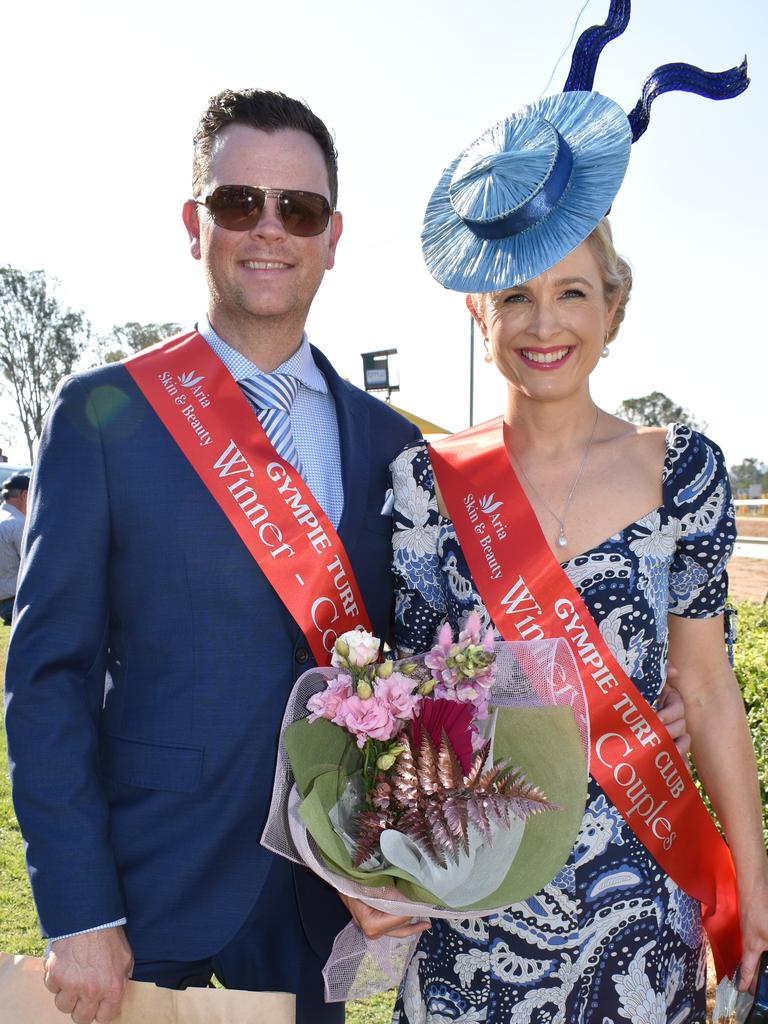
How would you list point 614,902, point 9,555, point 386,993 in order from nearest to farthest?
1. point 614,902
2. point 386,993
3. point 9,555

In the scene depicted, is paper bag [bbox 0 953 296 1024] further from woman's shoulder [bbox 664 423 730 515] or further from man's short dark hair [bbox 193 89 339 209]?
man's short dark hair [bbox 193 89 339 209]

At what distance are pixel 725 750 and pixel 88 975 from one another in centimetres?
136

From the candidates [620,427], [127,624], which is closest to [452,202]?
[620,427]

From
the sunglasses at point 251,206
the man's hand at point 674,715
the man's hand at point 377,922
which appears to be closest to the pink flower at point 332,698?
the man's hand at point 377,922

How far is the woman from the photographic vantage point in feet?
5.83

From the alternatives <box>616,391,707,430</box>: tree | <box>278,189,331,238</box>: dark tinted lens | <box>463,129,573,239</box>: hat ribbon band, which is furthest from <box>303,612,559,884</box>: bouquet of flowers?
<box>616,391,707,430</box>: tree

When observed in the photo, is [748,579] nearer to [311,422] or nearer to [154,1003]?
[311,422]

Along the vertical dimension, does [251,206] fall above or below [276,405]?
above

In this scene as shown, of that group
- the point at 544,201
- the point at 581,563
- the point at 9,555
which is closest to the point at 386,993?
the point at 581,563

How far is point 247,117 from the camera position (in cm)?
212

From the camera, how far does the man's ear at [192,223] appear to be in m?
2.18

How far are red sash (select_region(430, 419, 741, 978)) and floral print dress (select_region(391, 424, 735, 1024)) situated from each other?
3 cm

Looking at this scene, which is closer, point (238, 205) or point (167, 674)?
point (167, 674)

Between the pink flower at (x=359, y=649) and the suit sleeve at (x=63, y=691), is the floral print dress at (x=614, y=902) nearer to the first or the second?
the pink flower at (x=359, y=649)
